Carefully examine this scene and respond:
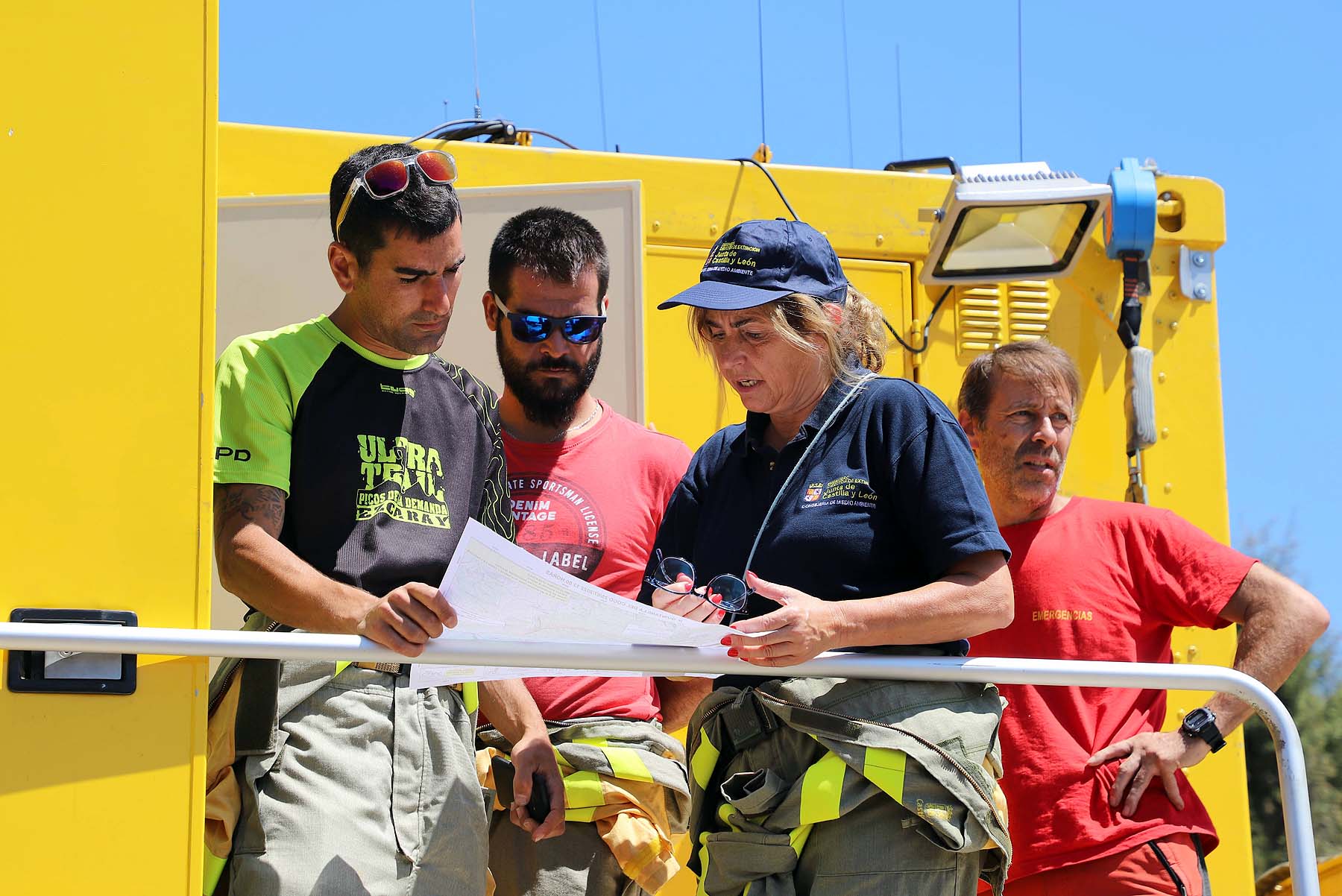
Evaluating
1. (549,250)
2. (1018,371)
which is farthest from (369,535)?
(1018,371)

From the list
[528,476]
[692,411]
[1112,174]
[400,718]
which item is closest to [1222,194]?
[1112,174]

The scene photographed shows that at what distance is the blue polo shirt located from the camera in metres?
2.57

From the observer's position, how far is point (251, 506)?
2672 millimetres

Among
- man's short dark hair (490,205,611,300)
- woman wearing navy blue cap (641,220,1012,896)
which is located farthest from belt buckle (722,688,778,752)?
man's short dark hair (490,205,611,300)

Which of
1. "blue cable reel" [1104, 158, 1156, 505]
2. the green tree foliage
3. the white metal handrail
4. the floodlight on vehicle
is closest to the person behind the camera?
the white metal handrail

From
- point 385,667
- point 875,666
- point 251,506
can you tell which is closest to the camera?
point 875,666

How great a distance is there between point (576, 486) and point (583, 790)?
2.31 feet

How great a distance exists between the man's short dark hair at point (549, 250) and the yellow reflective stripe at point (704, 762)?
4.29ft

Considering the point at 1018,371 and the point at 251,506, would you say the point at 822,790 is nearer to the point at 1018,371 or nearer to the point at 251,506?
the point at 251,506

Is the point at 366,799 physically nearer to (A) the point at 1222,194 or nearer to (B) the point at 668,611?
(B) the point at 668,611

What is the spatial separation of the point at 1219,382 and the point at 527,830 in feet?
9.25

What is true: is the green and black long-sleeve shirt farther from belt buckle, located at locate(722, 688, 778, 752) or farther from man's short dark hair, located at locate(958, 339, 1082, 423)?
man's short dark hair, located at locate(958, 339, 1082, 423)

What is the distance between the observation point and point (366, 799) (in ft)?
8.75

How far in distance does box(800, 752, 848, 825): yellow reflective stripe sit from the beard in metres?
1.32
